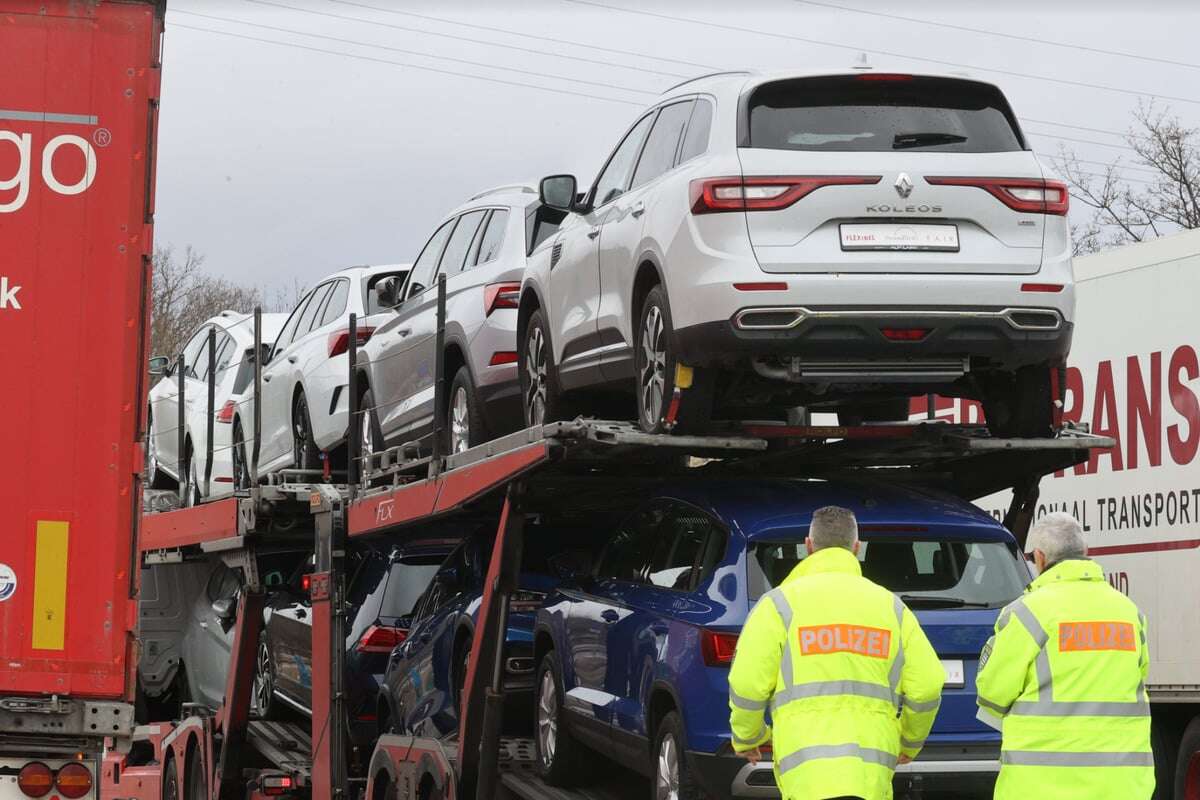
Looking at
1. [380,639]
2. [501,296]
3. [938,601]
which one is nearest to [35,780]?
[938,601]

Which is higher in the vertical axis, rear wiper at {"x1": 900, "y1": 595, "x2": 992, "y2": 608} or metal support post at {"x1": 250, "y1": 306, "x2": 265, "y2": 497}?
metal support post at {"x1": 250, "y1": 306, "x2": 265, "y2": 497}

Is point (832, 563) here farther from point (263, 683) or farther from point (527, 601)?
point (263, 683)

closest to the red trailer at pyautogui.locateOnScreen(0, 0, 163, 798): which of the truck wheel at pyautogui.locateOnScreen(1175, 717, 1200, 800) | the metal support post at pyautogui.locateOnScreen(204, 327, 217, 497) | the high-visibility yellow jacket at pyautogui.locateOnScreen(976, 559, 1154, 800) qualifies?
the high-visibility yellow jacket at pyautogui.locateOnScreen(976, 559, 1154, 800)

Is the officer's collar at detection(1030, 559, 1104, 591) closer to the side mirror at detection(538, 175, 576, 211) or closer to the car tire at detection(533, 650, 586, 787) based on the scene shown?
the car tire at detection(533, 650, 586, 787)

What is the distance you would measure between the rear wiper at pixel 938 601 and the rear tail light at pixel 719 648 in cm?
78

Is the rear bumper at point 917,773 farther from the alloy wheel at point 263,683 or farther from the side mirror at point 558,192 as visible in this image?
the alloy wheel at point 263,683

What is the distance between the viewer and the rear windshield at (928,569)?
8055 mm

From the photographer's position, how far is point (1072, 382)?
462 inches

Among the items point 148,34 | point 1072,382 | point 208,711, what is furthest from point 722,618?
point 208,711

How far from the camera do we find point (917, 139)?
8383 mm

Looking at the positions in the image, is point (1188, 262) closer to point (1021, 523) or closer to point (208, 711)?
point (1021, 523)

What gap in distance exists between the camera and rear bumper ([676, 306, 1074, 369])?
7.96 metres

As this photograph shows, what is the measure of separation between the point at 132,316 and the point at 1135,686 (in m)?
3.87

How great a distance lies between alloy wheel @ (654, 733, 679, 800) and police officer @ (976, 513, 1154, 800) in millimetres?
1705
